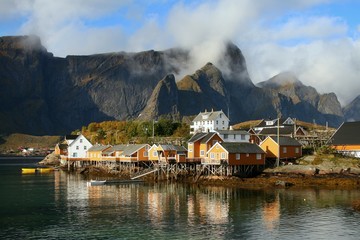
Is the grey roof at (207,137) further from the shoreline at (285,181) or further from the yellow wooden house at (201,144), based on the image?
the shoreline at (285,181)

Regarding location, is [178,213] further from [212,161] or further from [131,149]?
[131,149]

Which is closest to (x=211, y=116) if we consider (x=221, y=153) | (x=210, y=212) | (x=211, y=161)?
(x=211, y=161)

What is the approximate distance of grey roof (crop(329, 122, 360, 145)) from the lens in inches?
2951

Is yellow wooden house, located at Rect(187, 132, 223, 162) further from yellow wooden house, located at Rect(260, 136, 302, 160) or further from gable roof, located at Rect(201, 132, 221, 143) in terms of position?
yellow wooden house, located at Rect(260, 136, 302, 160)

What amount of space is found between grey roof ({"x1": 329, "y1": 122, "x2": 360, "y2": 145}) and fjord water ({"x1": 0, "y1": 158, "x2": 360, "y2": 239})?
21.9 meters

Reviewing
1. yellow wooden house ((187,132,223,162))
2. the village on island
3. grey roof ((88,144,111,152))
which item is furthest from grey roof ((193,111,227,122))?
yellow wooden house ((187,132,223,162))

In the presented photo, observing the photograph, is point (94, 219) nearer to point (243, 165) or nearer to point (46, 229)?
point (46, 229)

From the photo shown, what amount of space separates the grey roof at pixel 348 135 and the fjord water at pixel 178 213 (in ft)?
71.9

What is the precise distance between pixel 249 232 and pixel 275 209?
10.2 metres

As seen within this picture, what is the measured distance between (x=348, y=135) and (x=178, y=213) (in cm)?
4448

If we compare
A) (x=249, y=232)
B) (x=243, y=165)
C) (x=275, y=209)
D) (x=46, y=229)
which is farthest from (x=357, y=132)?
(x=46, y=229)

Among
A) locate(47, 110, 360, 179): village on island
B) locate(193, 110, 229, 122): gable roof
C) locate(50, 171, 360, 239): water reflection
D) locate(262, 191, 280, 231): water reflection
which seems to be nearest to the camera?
locate(50, 171, 360, 239): water reflection

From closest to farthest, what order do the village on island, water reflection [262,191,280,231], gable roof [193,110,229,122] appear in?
1. water reflection [262,191,280,231]
2. the village on island
3. gable roof [193,110,229,122]

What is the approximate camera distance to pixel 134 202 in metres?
49.1
